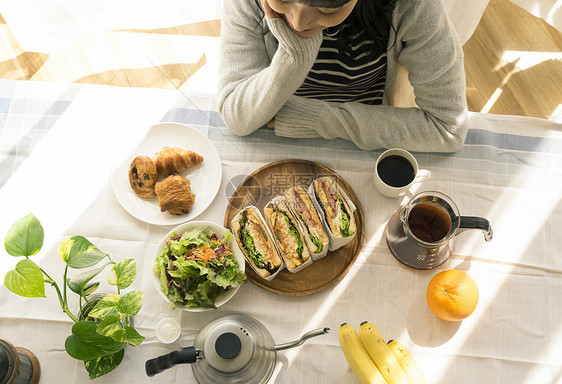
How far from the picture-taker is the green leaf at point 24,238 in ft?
2.71

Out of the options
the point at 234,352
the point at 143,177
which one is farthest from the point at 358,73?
the point at 234,352

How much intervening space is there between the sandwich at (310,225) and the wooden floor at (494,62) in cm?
64

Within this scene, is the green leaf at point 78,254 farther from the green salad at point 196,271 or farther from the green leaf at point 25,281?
the green salad at point 196,271

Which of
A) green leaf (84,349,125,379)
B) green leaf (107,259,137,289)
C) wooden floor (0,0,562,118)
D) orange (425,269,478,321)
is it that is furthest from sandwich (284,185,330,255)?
wooden floor (0,0,562,118)

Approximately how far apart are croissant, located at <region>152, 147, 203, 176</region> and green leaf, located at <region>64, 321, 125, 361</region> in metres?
0.43

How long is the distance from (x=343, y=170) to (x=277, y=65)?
303 millimetres

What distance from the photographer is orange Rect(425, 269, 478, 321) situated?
981 millimetres

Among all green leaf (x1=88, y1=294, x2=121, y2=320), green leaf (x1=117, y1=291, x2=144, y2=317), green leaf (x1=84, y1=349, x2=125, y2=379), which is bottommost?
green leaf (x1=84, y1=349, x2=125, y2=379)

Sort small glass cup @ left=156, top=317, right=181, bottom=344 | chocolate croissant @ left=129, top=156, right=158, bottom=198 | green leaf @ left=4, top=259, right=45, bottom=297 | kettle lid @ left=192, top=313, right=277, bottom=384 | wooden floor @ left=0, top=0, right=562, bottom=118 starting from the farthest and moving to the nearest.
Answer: wooden floor @ left=0, top=0, right=562, bottom=118
chocolate croissant @ left=129, top=156, right=158, bottom=198
small glass cup @ left=156, top=317, right=181, bottom=344
kettle lid @ left=192, top=313, right=277, bottom=384
green leaf @ left=4, top=259, right=45, bottom=297

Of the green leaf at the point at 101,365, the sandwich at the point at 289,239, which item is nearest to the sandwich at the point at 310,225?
the sandwich at the point at 289,239

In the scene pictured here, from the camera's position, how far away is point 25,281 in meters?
0.79

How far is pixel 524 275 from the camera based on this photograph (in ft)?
3.52

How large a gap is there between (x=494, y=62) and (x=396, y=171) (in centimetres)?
102

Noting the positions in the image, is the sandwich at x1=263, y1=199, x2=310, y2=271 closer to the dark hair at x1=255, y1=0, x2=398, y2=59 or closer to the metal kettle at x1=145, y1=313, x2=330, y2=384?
the metal kettle at x1=145, y1=313, x2=330, y2=384
